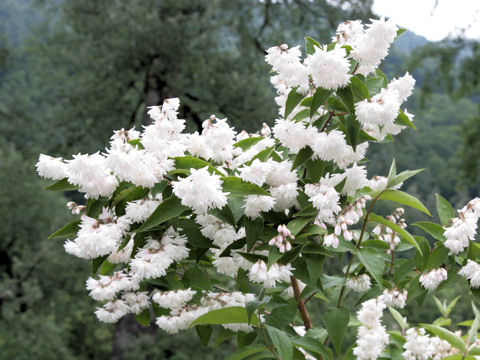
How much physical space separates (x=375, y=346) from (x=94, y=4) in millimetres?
10421

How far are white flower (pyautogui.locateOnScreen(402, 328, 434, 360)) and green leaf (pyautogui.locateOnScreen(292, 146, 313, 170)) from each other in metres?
0.75

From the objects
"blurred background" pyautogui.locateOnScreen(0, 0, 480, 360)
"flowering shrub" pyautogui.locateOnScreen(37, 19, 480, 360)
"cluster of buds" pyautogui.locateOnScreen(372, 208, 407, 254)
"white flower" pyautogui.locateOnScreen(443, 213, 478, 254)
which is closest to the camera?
"flowering shrub" pyautogui.locateOnScreen(37, 19, 480, 360)

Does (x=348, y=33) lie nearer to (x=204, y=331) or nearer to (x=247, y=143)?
(x=247, y=143)

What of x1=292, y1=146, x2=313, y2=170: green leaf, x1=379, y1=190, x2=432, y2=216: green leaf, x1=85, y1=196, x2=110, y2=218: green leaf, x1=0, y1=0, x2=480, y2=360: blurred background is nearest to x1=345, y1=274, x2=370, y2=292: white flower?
x1=379, y1=190, x2=432, y2=216: green leaf

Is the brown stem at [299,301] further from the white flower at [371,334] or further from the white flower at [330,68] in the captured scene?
the white flower at [330,68]

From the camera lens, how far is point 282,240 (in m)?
1.45

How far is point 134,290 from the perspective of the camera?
1852 millimetres

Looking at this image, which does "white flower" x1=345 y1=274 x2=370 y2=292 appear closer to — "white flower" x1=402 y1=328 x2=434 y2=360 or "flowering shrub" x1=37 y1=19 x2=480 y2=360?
"flowering shrub" x1=37 y1=19 x2=480 y2=360

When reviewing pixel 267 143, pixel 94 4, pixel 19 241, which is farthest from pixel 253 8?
pixel 267 143

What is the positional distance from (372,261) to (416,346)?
0.39 meters

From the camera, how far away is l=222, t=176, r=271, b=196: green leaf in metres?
1.41

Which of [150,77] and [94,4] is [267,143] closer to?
[150,77]

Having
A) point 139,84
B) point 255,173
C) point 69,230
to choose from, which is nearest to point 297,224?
point 255,173

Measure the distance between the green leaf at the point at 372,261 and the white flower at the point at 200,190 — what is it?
537 mm
